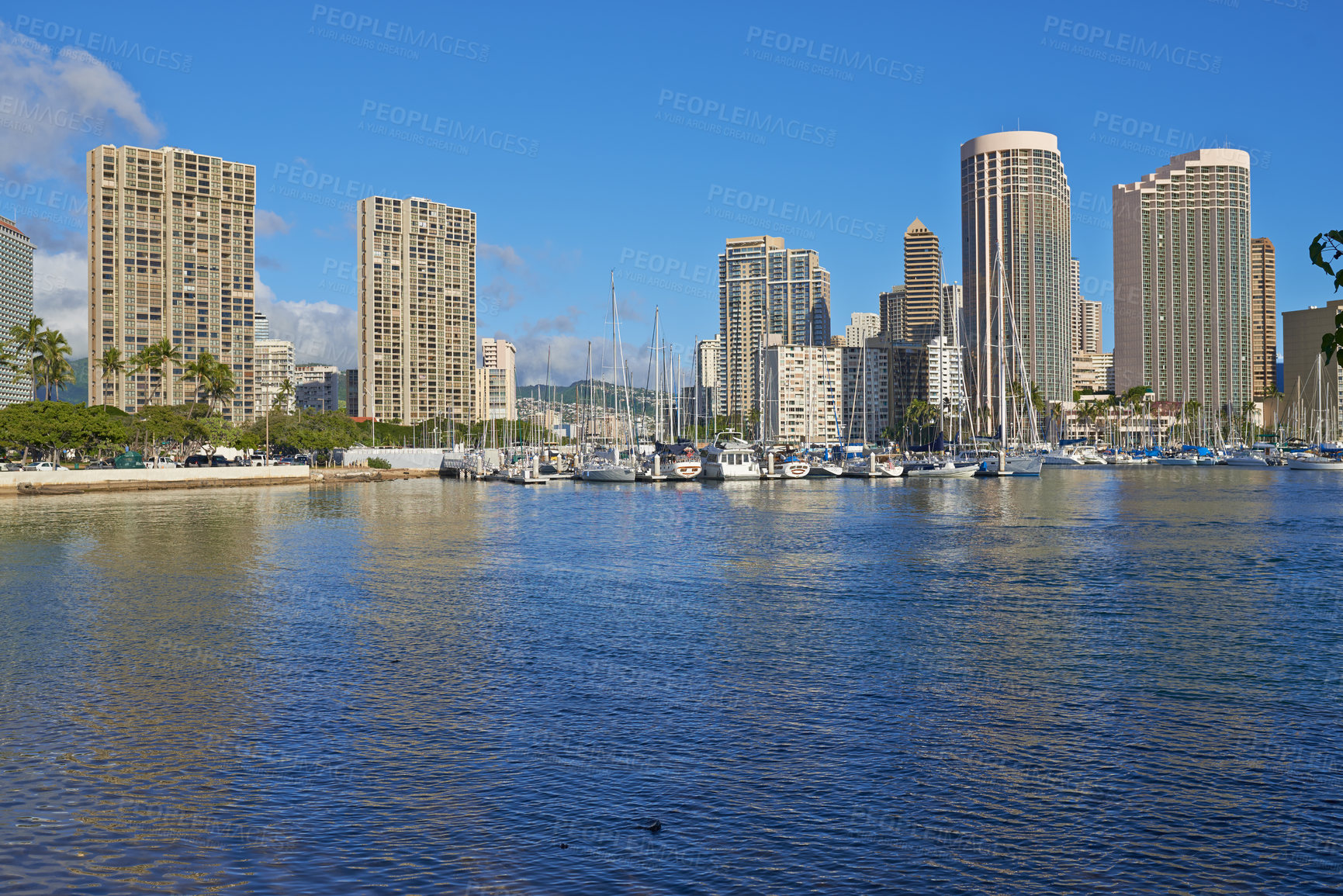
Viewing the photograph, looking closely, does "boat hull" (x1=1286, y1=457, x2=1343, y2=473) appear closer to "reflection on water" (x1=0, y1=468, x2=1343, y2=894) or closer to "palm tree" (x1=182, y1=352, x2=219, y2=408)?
"reflection on water" (x1=0, y1=468, x2=1343, y2=894)

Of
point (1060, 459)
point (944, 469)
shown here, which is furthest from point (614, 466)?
point (1060, 459)

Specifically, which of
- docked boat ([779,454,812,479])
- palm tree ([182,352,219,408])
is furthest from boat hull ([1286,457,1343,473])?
palm tree ([182,352,219,408])

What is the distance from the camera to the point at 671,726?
17844 mm

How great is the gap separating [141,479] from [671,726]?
366 ft

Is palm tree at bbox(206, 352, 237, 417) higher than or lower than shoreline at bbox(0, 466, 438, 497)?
higher

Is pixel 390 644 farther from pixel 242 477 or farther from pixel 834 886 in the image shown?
pixel 242 477

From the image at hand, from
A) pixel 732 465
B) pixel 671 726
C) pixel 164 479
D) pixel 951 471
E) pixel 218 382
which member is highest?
pixel 218 382

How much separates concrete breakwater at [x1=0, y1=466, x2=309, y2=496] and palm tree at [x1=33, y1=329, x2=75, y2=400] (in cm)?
1711

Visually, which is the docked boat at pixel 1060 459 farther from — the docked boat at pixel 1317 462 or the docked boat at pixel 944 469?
the docked boat at pixel 944 469

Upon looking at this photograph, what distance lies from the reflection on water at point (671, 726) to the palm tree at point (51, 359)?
91.4 m

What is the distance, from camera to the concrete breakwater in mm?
101438

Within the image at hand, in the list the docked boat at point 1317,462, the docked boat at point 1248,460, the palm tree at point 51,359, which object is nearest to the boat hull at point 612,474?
the palm tree at point 51,359

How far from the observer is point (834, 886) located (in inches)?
450

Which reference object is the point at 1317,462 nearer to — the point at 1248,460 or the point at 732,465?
the point at 1248,460
